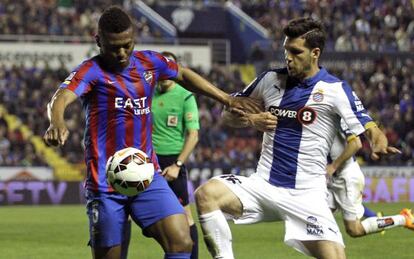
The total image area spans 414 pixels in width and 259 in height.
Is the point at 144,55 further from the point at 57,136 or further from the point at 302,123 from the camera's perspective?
the point at 302,123

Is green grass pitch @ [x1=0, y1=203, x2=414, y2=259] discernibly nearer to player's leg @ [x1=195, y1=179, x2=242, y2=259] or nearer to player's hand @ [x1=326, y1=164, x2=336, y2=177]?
player's hand @ [x1=326, y1=164, x2=336, y2=177]

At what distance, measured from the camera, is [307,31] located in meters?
7.78

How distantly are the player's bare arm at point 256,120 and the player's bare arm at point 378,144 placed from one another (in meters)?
0.76

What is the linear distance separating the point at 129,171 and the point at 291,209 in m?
1.54

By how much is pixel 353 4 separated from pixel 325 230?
3305cm

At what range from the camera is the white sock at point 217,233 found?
7.58m

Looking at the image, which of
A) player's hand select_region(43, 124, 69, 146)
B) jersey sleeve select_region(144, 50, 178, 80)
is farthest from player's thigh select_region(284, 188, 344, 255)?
player's hand select_region(43, 124, 69, 146)

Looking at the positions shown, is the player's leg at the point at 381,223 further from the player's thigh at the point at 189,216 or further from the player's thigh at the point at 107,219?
the player's thigh at the point at 107,219

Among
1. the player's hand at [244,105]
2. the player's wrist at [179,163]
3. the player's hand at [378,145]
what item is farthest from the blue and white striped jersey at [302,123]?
the player's wrist at [179,163]

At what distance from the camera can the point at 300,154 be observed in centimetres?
785

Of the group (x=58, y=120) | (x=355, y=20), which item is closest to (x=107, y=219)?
(x=58, y=120)

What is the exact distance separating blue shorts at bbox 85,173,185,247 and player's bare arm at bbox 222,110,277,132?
0.93 m

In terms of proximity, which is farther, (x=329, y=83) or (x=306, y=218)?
(x=329, y=83)

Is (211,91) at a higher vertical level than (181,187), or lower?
higher
